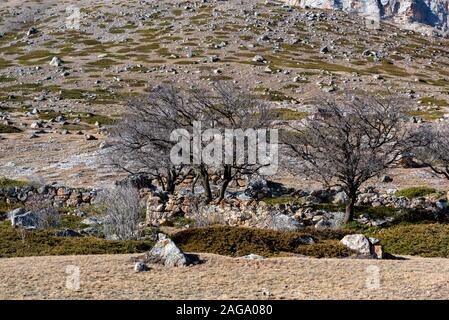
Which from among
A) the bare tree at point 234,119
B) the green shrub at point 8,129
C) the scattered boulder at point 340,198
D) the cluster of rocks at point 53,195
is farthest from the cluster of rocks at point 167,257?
the green shrub at point 8,129

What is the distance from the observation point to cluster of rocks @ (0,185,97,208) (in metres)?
29.6

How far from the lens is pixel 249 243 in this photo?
15961mm

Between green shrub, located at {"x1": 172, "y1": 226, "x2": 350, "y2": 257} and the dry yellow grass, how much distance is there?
161 centimetres

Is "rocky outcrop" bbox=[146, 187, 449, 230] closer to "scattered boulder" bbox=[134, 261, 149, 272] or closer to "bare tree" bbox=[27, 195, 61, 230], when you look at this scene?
"bare tree" bbox=[27, 195, 61, 230]

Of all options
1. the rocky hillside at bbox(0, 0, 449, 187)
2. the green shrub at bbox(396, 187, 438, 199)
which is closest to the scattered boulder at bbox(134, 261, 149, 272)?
the rocky hillside at bbox(0, 0, 449, 187)

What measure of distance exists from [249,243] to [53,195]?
18119 mm

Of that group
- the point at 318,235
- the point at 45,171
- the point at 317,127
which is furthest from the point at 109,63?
the point at 318,235

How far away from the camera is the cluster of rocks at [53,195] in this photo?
2964 cm

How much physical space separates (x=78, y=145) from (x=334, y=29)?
94058mm

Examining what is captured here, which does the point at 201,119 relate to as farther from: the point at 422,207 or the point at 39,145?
the point at 39,145

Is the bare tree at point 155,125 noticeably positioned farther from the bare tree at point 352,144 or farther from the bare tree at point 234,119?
the bare tree at point 352,144

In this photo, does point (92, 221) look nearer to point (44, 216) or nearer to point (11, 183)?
point (44, 216)

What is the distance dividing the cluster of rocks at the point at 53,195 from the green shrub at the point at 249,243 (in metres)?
14.3

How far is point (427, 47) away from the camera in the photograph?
120188mm
